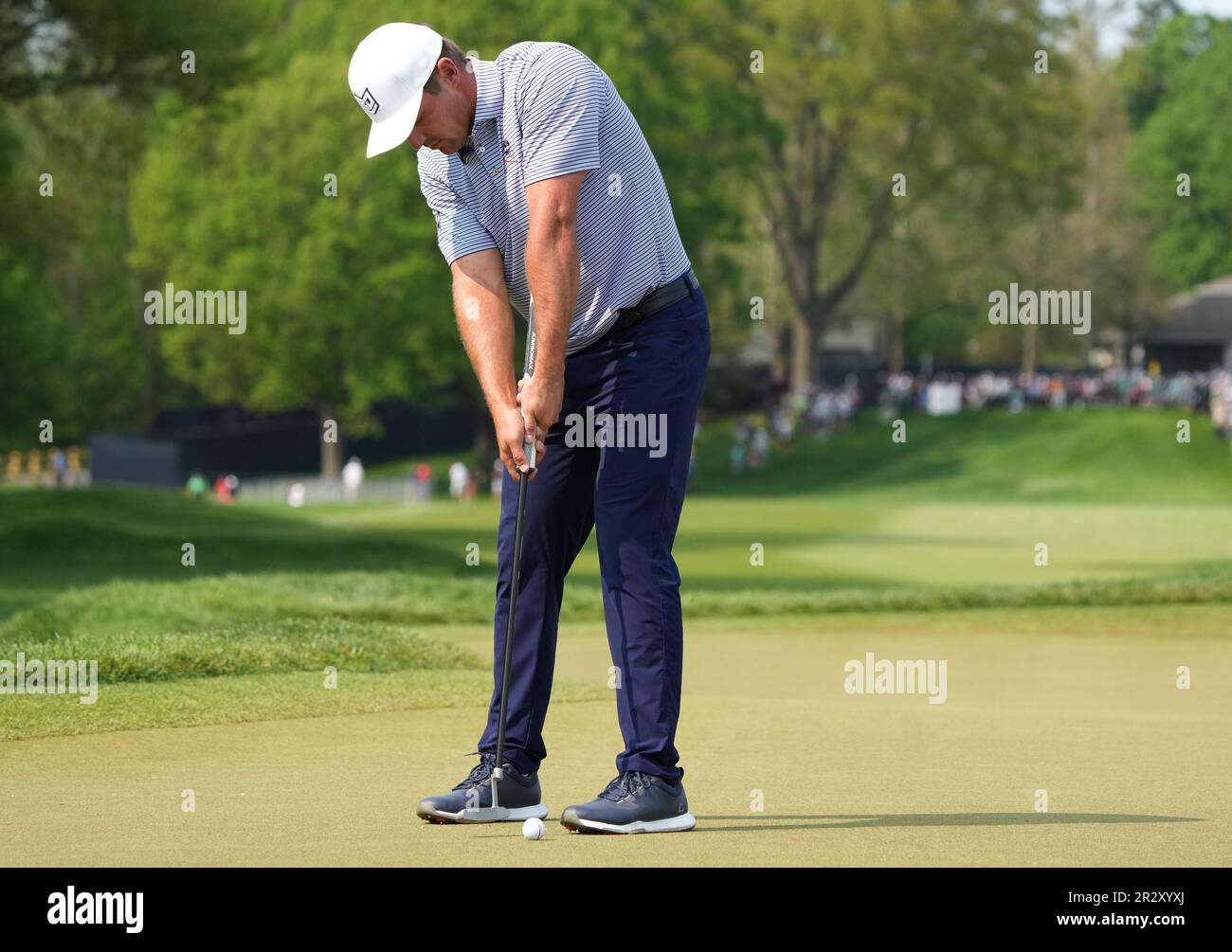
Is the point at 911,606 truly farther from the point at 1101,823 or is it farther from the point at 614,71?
the point at 614,71

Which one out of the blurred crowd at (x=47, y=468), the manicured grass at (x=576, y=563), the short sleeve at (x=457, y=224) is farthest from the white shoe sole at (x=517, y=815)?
the blurred crowd at (x=47, y=468)

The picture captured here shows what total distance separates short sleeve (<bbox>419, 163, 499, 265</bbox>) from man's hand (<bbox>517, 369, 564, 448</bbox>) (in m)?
0.50

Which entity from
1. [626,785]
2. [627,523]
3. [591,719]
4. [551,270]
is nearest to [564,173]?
[551,270]

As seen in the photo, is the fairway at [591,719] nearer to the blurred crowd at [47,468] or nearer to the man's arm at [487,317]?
the man's arm at [487,317]

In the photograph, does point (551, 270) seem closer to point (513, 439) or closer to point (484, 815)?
point (513, 439)

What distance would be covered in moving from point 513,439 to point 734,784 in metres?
1.62

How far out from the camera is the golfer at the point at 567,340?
5.75 metres

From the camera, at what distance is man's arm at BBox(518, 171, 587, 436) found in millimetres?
5738

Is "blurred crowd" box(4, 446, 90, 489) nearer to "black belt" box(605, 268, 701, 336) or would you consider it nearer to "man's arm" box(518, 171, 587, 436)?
"black belt" box(605, 268, 701, 336)

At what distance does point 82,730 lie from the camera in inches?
311

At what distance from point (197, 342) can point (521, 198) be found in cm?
5866

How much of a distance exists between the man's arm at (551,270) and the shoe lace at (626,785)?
1140mm
